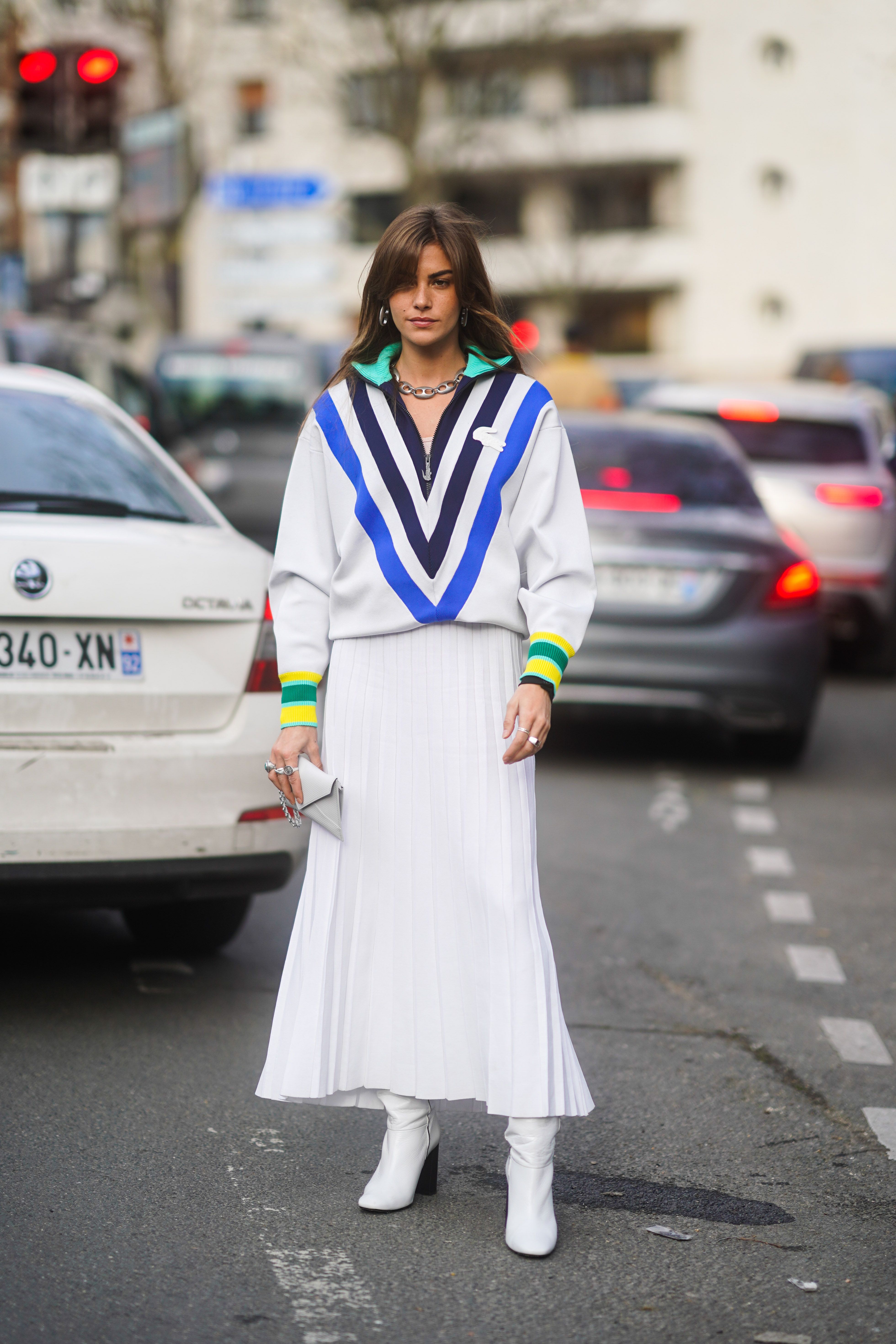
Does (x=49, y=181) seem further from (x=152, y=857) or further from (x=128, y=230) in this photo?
(x=128, y=230)

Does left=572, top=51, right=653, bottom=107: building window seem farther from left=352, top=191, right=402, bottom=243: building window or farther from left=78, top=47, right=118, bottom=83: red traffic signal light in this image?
left=78, top=47, right=118, bottom=83: red traffic signal light

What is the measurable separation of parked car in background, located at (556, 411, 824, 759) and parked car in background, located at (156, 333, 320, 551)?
23.1 ft

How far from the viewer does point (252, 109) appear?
54094 mm

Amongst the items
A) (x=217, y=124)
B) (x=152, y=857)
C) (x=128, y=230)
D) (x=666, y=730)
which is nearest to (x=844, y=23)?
(x=217, y=124)

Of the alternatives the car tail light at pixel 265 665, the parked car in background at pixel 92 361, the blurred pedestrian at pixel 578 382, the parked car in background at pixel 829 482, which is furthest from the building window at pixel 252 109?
the car tail light at pixel 265 665

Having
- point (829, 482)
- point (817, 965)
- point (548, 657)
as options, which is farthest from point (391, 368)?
point (829, 482)

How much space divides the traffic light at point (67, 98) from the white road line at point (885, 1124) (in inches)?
473

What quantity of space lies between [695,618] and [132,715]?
4221 mm

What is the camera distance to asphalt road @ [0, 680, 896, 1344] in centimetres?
305

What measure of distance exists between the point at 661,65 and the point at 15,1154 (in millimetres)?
50884

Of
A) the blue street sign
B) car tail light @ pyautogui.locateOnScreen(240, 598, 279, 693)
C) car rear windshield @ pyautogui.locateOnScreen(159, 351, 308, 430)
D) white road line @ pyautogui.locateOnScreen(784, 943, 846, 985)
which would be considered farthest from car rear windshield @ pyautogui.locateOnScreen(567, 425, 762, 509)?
the blue street sign

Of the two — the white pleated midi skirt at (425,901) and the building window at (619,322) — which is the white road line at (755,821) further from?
the building window at (619,322)

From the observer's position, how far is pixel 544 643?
324 centimetres

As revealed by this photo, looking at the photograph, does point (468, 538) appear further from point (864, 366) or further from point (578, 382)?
point (864, 366)
